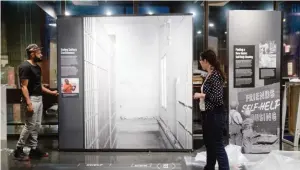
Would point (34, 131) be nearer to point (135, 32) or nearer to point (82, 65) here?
point (82, 65)

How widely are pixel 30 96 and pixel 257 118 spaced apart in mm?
3265

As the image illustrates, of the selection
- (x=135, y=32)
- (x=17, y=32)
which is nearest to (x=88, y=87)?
(x=135, y=32)

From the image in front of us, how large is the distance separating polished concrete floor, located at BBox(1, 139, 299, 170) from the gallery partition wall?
0.61 feet

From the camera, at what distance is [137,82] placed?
5105 millimetres

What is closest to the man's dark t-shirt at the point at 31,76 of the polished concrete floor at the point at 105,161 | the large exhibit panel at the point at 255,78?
the polished concrete floor at the point at 105,161

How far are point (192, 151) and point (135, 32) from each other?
1982 mm

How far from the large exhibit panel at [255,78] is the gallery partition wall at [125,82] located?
0.69 meters

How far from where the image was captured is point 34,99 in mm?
4730

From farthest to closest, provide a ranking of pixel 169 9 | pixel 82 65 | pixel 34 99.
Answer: pixel 169 9 → pixel 82 65 → pixel 34 99

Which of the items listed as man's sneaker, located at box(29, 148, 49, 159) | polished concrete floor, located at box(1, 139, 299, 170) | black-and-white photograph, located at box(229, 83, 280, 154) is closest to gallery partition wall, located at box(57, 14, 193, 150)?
polished concrete floor, located at box(1, 139, 299, 170)

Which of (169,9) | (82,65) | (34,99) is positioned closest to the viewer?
(34,99)

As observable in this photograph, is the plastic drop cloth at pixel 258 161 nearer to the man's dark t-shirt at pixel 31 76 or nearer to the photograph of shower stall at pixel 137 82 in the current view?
the photograph of shower stall at pixel 137 82

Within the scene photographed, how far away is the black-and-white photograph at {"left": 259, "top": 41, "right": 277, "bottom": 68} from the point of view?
194 inches

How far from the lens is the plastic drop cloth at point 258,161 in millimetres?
3836
